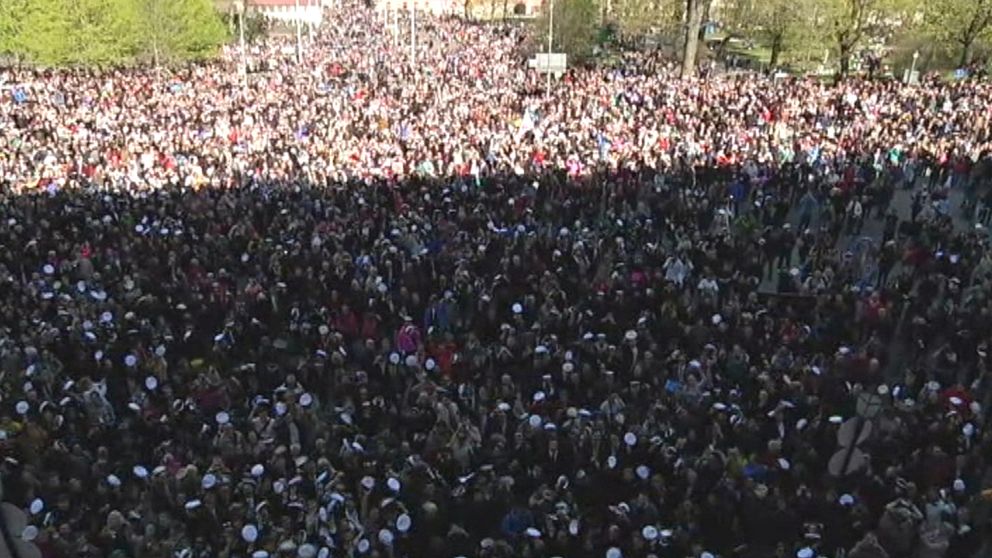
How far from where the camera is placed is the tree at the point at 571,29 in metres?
45.4

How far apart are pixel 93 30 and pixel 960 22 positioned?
38.5 metres

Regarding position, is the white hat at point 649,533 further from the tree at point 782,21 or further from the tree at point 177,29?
the tree at point 177,29

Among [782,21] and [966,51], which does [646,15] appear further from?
[966,51]

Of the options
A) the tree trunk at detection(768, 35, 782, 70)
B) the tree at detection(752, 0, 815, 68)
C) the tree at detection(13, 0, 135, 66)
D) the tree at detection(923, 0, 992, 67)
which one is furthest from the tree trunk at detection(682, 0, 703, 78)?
the tree at detection(13, 0, 135, 66)

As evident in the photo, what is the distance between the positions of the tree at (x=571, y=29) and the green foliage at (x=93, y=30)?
60.0 ft

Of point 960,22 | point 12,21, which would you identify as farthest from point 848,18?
point 12,21

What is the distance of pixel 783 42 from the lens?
1662 inches

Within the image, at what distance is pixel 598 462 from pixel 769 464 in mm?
1749

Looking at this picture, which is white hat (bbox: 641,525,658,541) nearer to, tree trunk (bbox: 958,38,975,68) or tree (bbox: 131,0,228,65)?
tree trunk (bbox: 958,38,975,68)

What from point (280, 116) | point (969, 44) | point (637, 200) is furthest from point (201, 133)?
point (969, 44)

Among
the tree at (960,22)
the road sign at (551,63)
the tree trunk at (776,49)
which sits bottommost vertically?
the road sign at (551,63)

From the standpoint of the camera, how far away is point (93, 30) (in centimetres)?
4225

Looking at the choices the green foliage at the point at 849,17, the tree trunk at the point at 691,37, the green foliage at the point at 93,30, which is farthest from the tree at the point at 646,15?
the green foliage at the point at 93,30

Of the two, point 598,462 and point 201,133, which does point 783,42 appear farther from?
point 598,462
